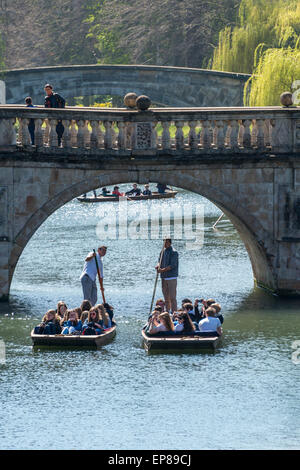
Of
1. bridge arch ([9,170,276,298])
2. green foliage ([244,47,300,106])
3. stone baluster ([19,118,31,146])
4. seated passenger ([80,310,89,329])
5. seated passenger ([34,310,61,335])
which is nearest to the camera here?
seated passenger ([34,310,61,335])

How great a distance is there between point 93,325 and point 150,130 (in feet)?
20.4

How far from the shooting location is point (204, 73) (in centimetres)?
6956

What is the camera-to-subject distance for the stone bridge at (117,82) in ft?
231

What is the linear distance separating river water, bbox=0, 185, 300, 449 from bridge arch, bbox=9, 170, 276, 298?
66.8 inches

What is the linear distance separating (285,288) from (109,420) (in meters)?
11.2

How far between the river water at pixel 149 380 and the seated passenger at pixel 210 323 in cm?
54

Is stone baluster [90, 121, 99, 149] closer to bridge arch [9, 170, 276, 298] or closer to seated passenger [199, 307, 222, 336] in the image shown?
bridge arch [9, 170, 276, 298]

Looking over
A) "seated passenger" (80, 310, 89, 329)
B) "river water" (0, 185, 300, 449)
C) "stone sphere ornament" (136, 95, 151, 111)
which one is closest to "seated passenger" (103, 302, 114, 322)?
"river water" (0, 185, 300, 449)

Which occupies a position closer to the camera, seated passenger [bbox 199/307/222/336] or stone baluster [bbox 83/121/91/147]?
seated passenger [bbox 199/307/222/336]

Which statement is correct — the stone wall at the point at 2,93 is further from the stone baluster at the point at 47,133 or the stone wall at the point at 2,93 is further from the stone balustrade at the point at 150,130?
the stone balustrade at the point at 150,130

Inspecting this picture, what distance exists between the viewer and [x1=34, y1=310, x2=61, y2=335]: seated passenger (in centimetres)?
2980

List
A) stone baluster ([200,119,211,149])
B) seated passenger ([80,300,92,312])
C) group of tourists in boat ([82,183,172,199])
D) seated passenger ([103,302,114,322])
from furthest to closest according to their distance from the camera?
group of tourists in boat ([82,183,172,199]) < stone baluster ([200,119,211,149]) < seated passenger ([103,302,114,322]) < seated passenger ([80,300,92,312])
